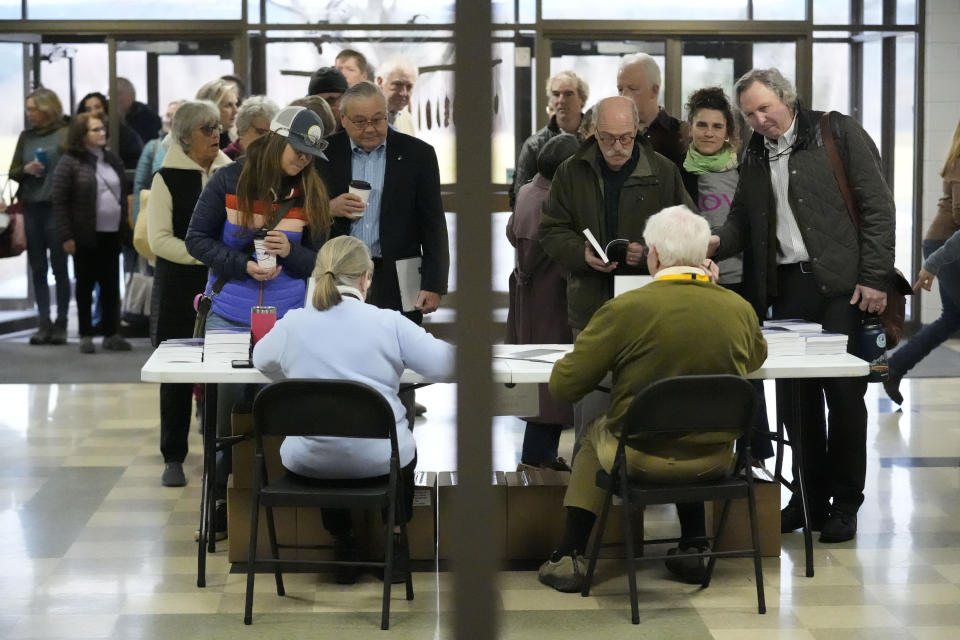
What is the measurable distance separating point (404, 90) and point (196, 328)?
5.43 feet

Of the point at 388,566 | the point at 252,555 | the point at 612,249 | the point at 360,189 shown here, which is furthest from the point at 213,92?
the point at 388,566

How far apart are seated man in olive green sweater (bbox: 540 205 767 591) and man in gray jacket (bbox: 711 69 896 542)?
554mm

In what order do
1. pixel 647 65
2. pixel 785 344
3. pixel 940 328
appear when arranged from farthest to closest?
1. pixel 940 328
2. pixel 647 65
3. pixel 785 344

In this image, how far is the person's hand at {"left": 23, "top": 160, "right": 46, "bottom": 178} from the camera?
319 inches

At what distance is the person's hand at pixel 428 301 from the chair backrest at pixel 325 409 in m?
1.06

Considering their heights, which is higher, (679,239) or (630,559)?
(679,239)

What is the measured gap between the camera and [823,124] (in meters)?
3.84

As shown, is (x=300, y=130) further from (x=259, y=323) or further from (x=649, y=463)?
(x=649, y=463)

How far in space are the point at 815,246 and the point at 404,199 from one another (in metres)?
1.32

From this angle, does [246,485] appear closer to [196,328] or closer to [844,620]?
[196,328]

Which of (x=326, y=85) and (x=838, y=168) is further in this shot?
(x=326, y=85)

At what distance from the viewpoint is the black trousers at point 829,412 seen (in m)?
3.89

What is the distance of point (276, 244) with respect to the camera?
3.79 metres

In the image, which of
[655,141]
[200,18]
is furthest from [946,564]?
[200,18]
